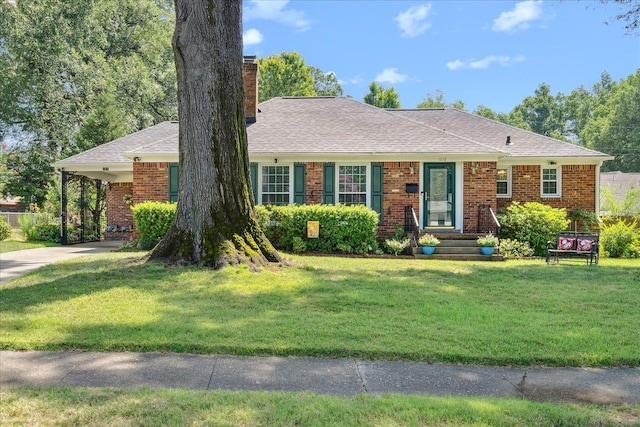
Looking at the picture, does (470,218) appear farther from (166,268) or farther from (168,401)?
(168,401)

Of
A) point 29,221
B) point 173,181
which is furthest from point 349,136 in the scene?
point 29,221

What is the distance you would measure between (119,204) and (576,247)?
54.3 feet

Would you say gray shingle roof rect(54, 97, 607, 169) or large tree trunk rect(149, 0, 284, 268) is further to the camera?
gray shingle roof rect(54, 97, 607, 169)

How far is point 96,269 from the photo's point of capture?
834 cm

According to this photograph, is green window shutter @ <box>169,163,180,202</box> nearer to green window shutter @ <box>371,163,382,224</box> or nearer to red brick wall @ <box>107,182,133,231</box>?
red brick wall @ <box>107,182,133,231</box>

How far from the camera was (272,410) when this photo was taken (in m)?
2.89

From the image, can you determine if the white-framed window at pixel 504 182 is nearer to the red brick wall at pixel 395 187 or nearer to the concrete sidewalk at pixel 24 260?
the red brick wall at pixel 395 187

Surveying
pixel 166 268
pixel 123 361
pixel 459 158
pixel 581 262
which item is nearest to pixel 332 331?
pixel 123 361

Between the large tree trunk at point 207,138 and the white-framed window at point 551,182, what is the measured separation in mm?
11716

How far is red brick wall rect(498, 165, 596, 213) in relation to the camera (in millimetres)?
15602

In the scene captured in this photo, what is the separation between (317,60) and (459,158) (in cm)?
3692

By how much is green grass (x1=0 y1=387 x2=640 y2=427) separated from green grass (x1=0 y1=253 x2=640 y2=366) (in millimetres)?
1016

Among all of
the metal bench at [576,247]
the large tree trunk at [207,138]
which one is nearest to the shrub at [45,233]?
the large tree trunk at [207,138]

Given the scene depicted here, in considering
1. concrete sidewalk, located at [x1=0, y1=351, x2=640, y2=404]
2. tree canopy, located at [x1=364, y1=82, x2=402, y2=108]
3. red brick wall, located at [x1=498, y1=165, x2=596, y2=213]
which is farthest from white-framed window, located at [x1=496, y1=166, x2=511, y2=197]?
tree canopy, located at [x1=364, y1=82, x2=402, y2=108]
